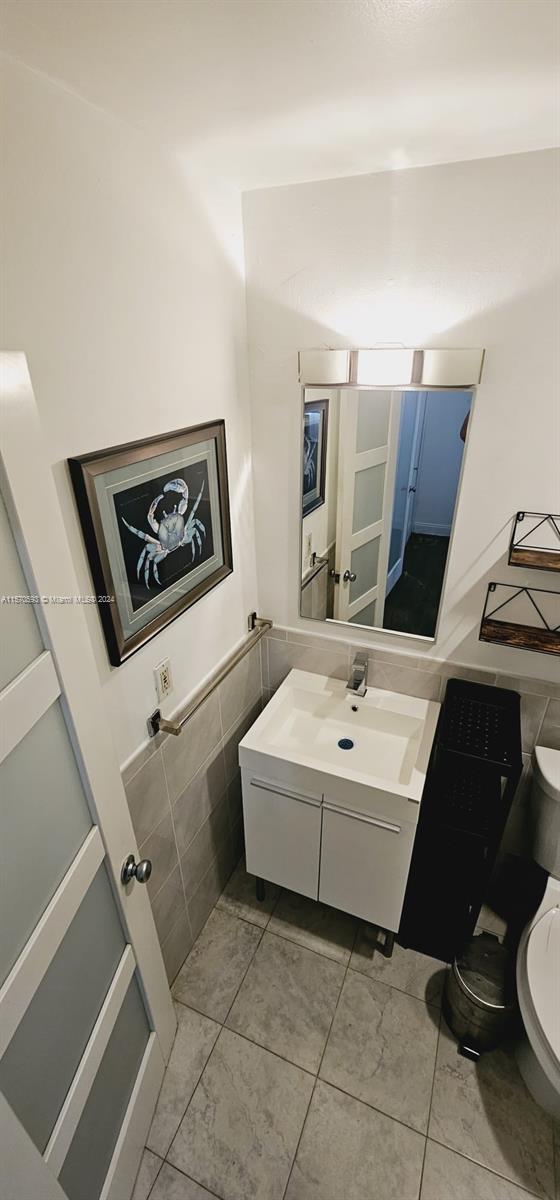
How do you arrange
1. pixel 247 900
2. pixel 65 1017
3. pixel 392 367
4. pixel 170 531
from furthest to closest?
1. pixel 247 900
2. pixel 392 367
3. pixel 170 531
4. pixel 65 1017

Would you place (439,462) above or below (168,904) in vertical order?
above

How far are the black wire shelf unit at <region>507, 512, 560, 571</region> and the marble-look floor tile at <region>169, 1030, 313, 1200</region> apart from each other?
169cm

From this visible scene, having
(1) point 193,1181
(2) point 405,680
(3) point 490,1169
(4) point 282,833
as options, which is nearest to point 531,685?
(2) point 405,680

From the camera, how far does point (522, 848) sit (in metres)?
1.89

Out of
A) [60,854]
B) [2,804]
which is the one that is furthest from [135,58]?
[60,854]

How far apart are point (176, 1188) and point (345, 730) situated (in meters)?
1.30

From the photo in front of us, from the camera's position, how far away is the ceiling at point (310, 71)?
0.74 metres

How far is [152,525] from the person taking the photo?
49.4 inches

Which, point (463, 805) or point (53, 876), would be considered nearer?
point (53, 876)

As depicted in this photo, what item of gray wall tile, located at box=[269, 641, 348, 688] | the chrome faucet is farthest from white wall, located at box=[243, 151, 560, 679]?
gray wall tile, located at box=[269, 641, 348, 688]

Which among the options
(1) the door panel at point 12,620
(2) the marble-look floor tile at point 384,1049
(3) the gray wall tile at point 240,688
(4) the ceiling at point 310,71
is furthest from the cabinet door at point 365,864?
(4) the ceiling at point 310,71

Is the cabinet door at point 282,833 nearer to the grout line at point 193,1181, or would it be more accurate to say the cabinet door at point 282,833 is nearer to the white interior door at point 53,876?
the white interior door at point 53,876

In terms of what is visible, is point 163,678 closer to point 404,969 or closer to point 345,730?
point 345,730

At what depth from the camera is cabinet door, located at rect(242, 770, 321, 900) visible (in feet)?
5.53
